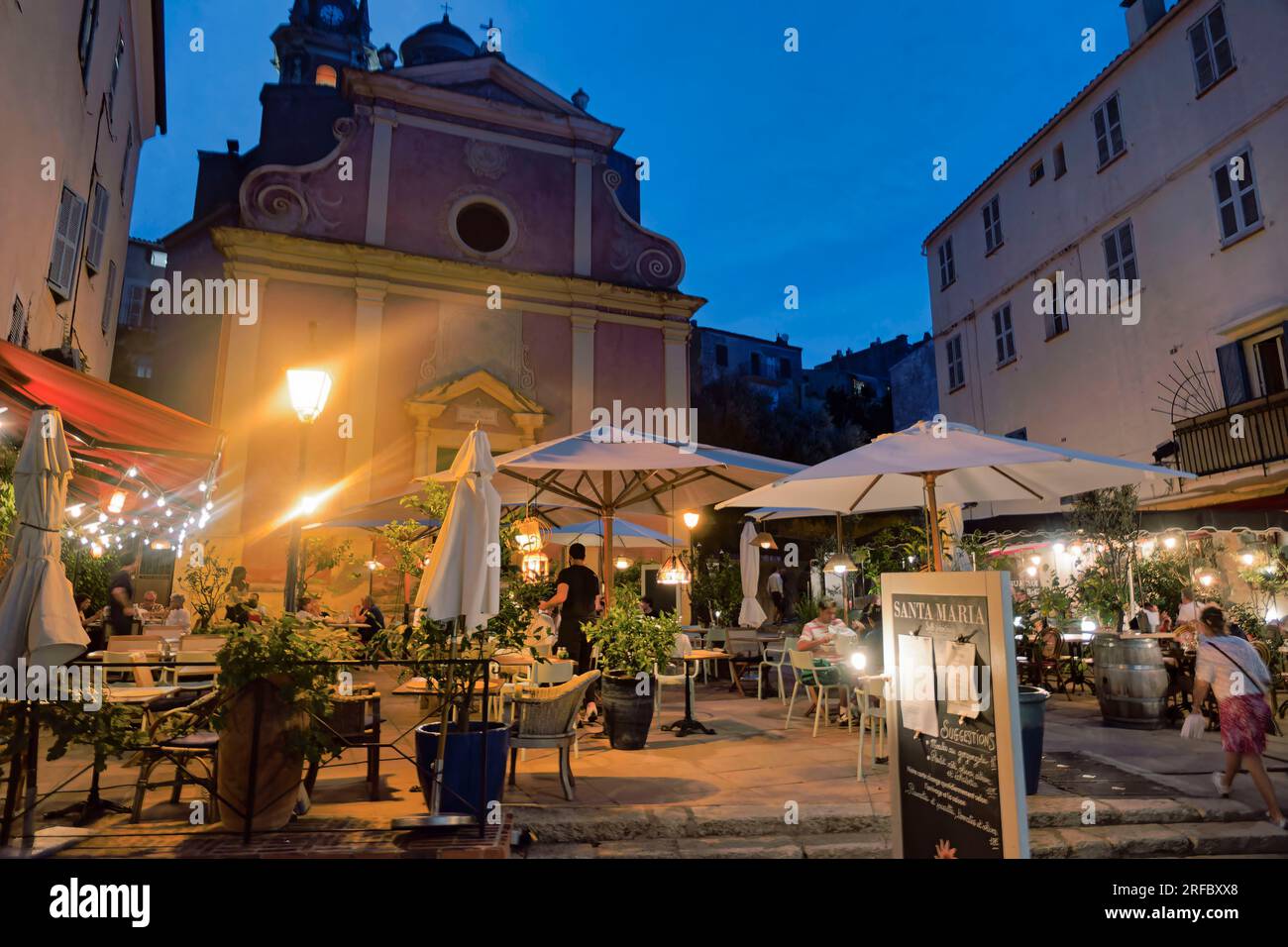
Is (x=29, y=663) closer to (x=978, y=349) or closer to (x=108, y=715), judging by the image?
(x=108, y=715)

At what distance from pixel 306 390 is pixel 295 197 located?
35.7 feet

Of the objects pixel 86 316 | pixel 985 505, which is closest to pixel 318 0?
pixel 86 316

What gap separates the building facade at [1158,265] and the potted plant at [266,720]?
34.4 ft

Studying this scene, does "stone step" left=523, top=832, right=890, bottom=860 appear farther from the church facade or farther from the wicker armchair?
the church facade

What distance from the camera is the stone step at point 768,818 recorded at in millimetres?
4480

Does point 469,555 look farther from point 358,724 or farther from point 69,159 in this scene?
point 69,159

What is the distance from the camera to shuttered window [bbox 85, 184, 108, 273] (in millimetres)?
10938

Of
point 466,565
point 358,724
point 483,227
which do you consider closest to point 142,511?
point 483,227

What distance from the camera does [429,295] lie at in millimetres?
15234

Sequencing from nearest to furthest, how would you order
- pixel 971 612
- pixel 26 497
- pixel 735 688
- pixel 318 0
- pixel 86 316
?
pixel 971 612 < pixel 26 497 < pixel 735 688 < pixel 86 316 < pixel 318 0

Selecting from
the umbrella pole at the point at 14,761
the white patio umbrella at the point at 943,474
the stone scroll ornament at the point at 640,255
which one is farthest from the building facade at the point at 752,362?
the umbrella pole at the point at 14,761

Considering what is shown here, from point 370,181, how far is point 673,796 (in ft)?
47.8

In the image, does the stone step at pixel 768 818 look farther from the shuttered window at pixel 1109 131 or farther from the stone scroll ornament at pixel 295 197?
the shuttered window at pixel 1109 131

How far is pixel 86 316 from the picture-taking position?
11617 millimetres
